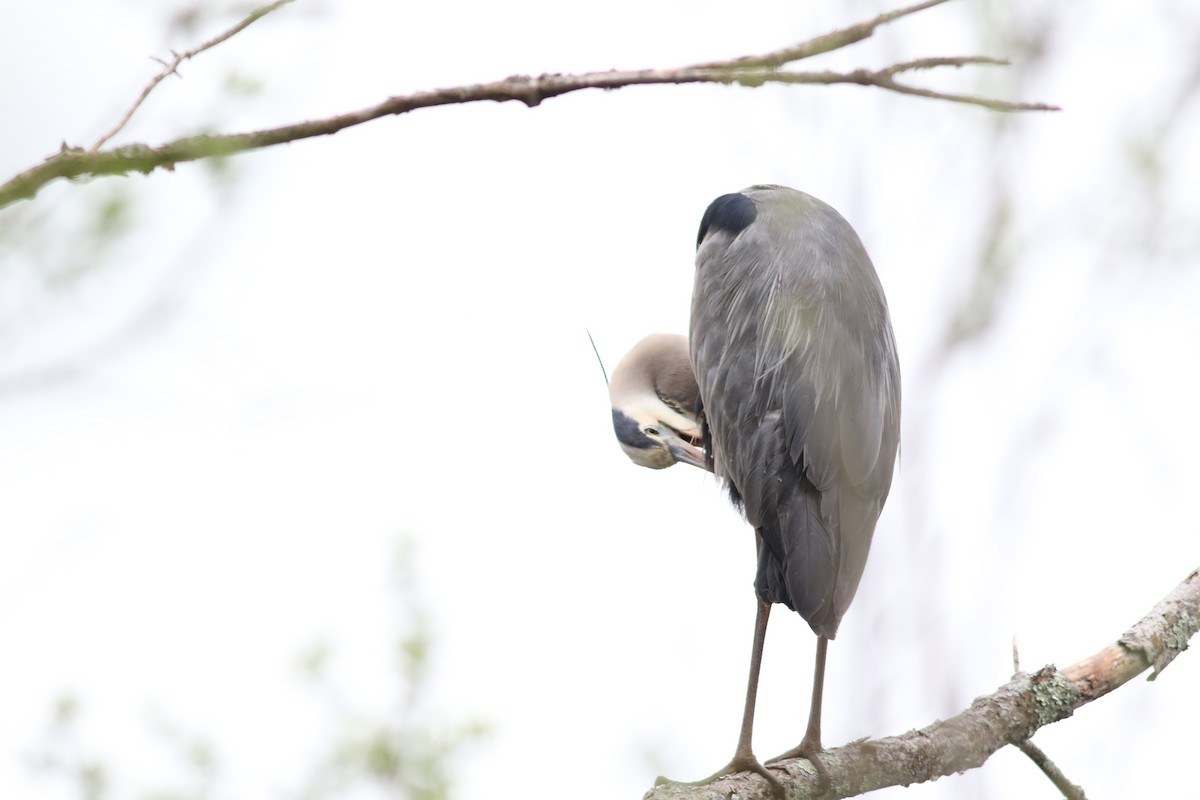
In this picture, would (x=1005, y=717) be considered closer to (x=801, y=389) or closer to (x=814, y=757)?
(x=814, y=757)

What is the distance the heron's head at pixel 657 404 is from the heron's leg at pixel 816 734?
126 centimetres

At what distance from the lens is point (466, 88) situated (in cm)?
148

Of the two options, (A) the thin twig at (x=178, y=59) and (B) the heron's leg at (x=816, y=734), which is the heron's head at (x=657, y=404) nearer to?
(B) the heron's leg at (x=816, y=734)

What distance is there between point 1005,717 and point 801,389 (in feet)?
3.21

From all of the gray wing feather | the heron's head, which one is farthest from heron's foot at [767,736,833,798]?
the heron's head

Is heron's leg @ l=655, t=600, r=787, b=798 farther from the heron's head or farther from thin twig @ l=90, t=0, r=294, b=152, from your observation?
thin twig @ l=90, t=0, r=294, b=152

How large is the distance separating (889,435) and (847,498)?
0.35m

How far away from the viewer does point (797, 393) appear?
10.7 feet

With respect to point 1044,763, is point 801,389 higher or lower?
higher

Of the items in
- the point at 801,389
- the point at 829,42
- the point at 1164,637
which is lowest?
the point at 1164,637

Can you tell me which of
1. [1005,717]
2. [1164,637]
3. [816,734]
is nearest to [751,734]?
[816,734]

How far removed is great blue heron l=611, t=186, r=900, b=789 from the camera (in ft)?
9.98

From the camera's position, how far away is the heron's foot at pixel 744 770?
275 centimetres

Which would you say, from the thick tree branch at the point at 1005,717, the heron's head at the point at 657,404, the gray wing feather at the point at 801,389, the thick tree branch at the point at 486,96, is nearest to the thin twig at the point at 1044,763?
the thick tree branch at the point at 1005,717
